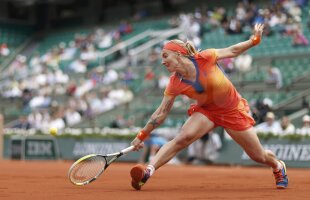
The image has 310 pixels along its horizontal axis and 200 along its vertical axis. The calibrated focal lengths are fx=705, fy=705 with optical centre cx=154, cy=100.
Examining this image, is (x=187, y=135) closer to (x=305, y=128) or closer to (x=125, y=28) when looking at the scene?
(x=305, y=128)

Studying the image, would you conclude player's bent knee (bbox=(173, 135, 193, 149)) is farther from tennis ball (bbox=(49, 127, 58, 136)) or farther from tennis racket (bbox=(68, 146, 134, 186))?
tennis ball (bbox=(49, 127, 58, 136))

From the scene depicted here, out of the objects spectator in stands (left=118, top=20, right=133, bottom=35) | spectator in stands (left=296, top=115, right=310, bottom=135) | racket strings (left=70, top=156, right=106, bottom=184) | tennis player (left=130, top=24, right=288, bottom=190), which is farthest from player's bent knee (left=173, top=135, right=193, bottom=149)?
spectator in stands (left=118, top=20, right=133, bottom=35)

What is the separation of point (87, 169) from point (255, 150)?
7.45 ft

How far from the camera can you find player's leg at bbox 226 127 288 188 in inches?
369

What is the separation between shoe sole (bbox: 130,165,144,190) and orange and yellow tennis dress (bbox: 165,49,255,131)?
1.13 metres

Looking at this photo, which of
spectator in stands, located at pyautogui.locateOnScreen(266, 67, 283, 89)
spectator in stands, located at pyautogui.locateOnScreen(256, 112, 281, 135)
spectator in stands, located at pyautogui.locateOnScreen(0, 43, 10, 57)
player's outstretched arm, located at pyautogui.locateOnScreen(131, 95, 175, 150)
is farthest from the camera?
spectator in stands, located at pyautogui.locateOnScreen(0, 43, 10, 57)

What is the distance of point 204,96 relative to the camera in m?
9.39

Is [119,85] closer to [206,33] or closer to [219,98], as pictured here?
[206,33]

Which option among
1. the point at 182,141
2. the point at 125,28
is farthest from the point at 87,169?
the point at 125,28

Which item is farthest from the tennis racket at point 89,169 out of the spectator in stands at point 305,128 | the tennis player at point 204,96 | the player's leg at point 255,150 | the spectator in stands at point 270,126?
the spectator in stands at point 270,126

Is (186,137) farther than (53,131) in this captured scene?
No

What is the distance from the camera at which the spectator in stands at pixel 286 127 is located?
19.7 meters

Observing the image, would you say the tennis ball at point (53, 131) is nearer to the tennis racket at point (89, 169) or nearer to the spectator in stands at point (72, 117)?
the spectator in stands at point (72, 117)

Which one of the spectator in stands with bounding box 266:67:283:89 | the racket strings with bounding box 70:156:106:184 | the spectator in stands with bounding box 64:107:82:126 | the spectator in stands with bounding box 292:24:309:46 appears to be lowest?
the spectator in stands with bounding box 64:107:82:126
